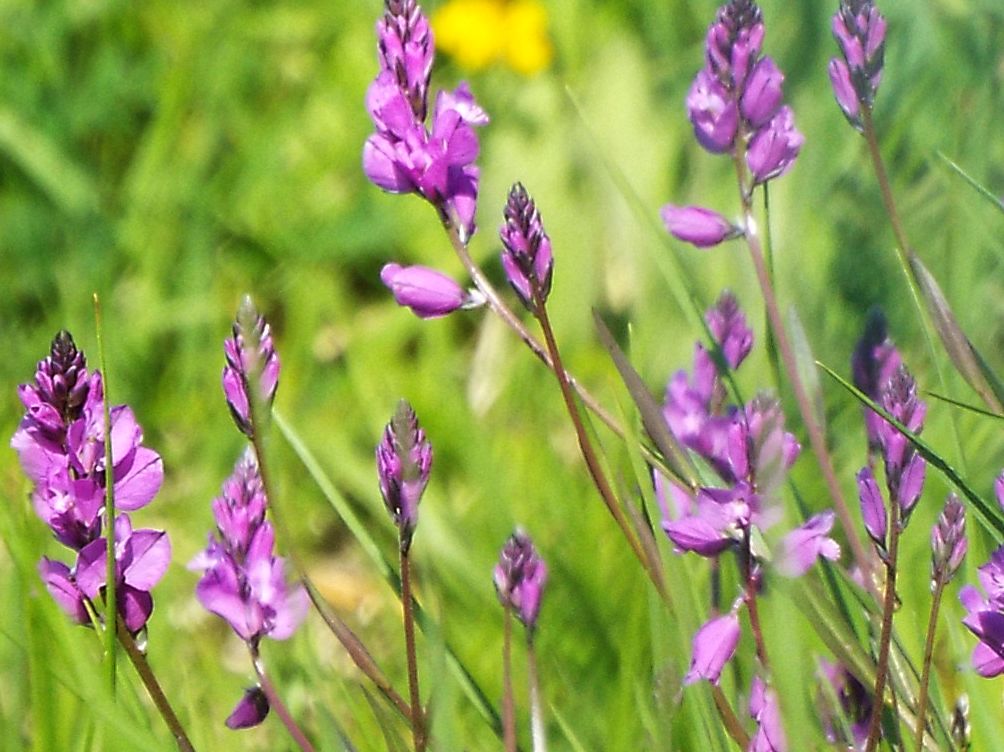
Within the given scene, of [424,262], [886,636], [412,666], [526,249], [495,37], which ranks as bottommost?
[886,636]

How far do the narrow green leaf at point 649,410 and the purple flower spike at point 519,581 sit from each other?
0.09 m

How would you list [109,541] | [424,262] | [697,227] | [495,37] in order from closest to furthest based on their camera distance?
[109,541]
[697,227]
[424,262]
[495,37]

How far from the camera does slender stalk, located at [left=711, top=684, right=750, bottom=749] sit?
0.74 m

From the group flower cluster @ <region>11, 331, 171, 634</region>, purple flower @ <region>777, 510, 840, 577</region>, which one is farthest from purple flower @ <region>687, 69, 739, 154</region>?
flower cluster @ <region>11, 331, 171, 634</region>

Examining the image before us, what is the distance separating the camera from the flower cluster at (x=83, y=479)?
0.65 metres

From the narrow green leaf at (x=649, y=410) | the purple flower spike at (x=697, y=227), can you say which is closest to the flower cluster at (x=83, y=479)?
the narrow green leaf at (x=649, y=410)

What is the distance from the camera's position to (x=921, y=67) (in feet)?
5.76

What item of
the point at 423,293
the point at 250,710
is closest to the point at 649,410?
the point at 423,293

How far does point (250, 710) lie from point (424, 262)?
1.46 meters

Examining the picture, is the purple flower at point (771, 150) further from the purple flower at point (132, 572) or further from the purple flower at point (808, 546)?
the purple flower at point (132, 572)

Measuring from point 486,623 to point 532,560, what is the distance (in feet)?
1.84

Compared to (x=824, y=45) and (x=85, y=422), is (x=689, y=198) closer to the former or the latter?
(x=824, y=45)

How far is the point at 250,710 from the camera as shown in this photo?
749mm

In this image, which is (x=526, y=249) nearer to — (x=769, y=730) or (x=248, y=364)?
(x=248, y=364)
